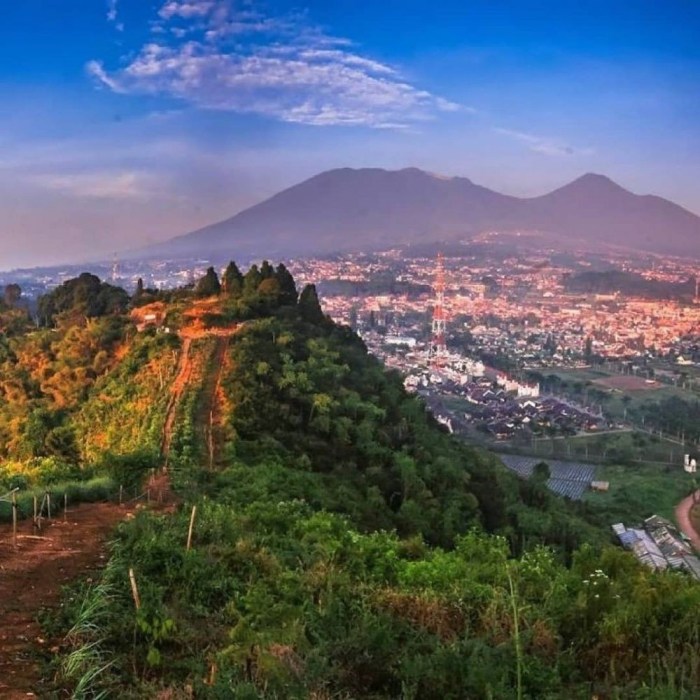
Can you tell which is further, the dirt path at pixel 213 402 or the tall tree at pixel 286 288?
the tall tree at pixel 286 288

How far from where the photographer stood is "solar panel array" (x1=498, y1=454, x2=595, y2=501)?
24297 mm

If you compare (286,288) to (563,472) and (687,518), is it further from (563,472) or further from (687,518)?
(563,472)

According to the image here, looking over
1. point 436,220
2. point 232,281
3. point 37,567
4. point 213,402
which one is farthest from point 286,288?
point 436,220

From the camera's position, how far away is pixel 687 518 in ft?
70.3

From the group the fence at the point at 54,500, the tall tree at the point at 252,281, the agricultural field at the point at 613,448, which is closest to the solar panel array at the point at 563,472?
the agricultural field at the point at 613,448

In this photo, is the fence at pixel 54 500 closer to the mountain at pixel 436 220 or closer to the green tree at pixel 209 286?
the green tree at pixel 209 286

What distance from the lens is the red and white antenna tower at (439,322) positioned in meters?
47.4

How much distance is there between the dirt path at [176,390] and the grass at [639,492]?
12.4m

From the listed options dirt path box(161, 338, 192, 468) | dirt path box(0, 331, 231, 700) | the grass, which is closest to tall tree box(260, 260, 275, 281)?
dirt path box(161, 338, 192, 468)

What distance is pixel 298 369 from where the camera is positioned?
1230cm

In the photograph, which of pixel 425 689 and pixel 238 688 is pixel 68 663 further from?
pixel 425 689

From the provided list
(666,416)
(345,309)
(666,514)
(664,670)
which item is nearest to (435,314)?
(345,309)

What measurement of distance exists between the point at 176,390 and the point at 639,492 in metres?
18.0

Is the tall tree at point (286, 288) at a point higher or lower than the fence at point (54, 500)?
higher
